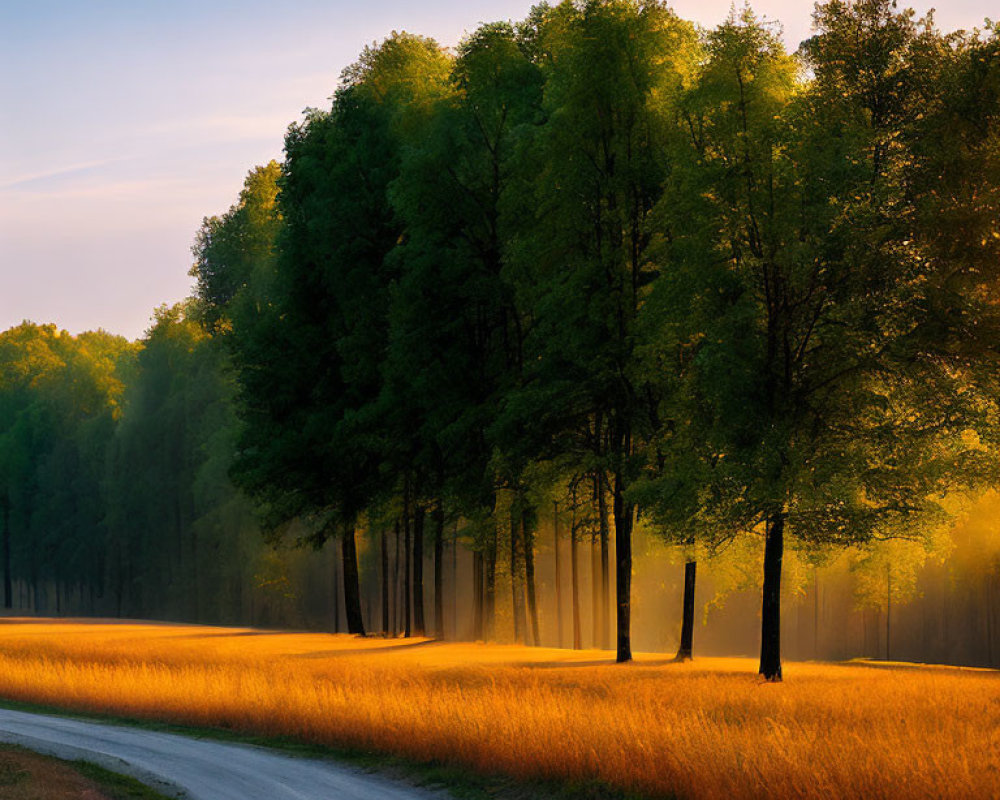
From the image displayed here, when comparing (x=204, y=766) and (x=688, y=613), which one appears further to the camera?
(x=688, y=613)

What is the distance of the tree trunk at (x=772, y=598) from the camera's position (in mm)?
26859

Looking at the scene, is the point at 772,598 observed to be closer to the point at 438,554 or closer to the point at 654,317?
the point at 654,317

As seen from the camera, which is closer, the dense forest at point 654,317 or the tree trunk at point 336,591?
Result: the dense forest at point 654,317

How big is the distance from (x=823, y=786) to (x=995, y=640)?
3876cm

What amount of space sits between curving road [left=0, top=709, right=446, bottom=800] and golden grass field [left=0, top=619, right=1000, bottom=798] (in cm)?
147

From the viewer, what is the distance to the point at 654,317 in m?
28.0

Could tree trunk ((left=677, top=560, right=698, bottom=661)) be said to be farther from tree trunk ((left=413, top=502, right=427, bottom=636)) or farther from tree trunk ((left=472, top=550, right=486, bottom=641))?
tree trunk ((left=413, top=502, right=427, bottom=636))

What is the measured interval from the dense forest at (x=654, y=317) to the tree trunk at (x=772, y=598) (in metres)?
0.07

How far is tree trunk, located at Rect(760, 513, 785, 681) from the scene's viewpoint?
2686cm

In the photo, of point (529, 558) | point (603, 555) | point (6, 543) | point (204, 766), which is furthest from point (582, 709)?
point (6, 543)

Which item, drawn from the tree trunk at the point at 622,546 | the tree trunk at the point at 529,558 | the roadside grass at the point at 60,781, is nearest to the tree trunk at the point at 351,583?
the tree trunk at the point at 529,558

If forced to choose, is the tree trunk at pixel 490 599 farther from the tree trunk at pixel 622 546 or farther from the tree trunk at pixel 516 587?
the tree trunk at pixel 622 546

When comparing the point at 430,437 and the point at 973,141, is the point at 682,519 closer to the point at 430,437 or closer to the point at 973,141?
the point at 973,141

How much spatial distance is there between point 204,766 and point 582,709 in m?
6.00
